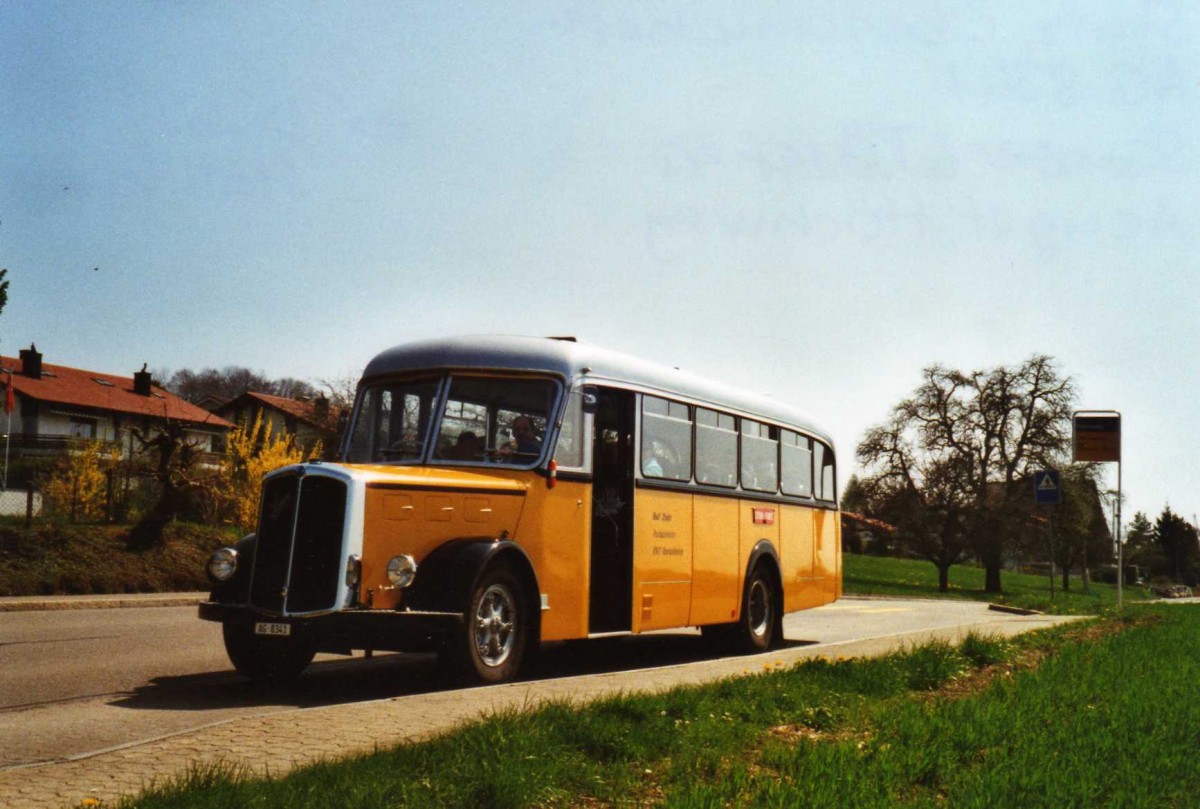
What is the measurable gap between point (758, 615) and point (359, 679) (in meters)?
5.62

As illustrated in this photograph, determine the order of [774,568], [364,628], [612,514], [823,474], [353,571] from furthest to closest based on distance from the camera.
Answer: [823,474]
[774,568]
[612,514]
[353,571]
[364,628]

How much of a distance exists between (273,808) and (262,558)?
15.7 feet

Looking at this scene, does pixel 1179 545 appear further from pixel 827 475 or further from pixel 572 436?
pixel 572 436

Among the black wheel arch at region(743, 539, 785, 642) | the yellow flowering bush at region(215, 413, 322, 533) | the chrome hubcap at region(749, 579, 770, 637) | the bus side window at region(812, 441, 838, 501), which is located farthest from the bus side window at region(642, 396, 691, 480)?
the yellow flowering bush at region(215, 413, 322, 533)

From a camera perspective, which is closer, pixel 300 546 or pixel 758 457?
pixel 300 546

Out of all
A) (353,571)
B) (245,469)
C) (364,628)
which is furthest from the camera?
(245,469)

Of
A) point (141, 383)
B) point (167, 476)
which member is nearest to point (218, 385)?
point (141, 383)

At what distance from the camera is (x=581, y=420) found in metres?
10.7

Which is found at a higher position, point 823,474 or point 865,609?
point 823,474

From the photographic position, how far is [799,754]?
5965mm

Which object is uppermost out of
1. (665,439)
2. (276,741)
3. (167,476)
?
(167,476)

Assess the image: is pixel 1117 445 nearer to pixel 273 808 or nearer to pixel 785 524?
pixel 785 524

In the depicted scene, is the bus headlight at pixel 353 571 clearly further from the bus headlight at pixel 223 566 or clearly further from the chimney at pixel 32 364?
the chimney at pixel 32 364

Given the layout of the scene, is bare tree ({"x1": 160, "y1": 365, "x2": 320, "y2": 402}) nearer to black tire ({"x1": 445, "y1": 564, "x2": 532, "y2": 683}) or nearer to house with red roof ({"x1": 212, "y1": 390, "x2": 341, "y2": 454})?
house with red roof ({"x1": 212, "y1": 390, "x2": 341, "y2": 454})
